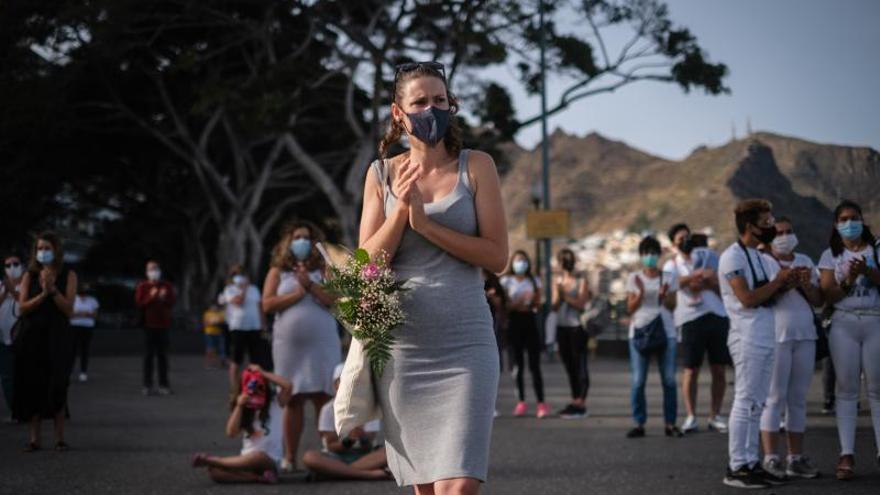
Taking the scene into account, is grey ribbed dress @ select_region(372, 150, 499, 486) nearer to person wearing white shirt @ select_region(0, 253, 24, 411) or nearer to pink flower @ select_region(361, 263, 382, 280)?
pink flower @ select_region(361, 263, 382, 280)

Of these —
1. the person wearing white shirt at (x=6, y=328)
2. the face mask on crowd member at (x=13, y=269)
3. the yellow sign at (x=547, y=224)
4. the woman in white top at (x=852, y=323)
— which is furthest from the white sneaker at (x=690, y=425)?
the yellow sign at (x=547, y=224)

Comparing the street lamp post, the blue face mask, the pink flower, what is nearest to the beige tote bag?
the pink flower

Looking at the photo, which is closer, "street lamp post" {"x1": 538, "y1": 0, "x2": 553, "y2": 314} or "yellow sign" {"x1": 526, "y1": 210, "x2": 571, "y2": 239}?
"street lamp post" {"x1": 538, "y1": 0, "x2": 553, "y2": 314}

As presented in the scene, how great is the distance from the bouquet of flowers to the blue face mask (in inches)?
207

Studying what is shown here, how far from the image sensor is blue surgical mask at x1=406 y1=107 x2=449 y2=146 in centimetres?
458

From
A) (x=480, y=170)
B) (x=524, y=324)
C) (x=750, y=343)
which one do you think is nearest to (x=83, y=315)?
(x=524, y=324)

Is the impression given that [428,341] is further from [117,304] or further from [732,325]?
[117,304]

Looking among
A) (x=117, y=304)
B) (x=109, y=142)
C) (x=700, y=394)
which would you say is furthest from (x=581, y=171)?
(x=700, y=394)

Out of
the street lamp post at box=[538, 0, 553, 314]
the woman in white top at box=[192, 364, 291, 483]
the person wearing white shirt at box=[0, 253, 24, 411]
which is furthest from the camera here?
the street lamp post at box=[538, 0, 553, 314]

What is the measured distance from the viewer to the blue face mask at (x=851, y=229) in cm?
895

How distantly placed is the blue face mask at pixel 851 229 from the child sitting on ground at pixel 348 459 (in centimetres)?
350

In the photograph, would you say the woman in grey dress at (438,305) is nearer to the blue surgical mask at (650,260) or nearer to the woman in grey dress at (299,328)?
the woman in grey dress at (299,328)

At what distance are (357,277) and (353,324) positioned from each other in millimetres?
160

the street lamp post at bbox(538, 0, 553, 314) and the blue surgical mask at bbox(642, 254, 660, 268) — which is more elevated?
the street lamp post at bbox(538, 0, 553, 314)
